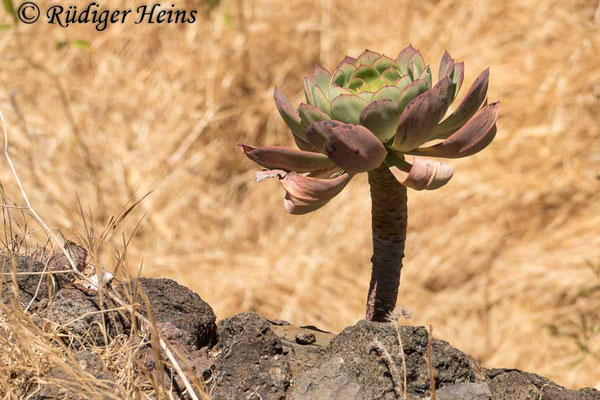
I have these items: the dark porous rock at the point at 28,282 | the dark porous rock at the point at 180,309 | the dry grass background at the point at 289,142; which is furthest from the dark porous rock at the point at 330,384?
the dry grass background at the point at 289,142

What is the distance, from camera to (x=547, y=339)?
171cm

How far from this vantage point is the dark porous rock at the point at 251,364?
0.64 meters

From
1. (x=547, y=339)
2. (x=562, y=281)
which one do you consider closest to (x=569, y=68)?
(x=562, y=281)

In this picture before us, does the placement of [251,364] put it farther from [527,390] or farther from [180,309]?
[527,390]

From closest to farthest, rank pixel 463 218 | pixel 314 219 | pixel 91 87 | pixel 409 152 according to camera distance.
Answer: pixel 409 152 < pixel 463 218 < pixel 314 219 < pixel 91 87

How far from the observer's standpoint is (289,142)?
2.10 m

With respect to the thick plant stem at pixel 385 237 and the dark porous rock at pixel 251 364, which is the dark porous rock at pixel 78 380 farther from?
the thick plant stem at pixel 385 237

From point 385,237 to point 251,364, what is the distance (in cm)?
16

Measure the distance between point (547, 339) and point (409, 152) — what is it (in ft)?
3.97

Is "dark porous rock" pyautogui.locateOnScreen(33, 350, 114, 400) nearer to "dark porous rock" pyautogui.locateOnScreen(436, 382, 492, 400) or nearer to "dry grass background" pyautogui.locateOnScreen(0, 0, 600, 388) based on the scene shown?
"dark porous rock" pyautogui.locateOnScreen(436, 382, 492, 400)

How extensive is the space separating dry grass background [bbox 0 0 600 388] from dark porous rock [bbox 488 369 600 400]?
102cm

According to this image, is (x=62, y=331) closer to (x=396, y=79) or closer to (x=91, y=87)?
(x=396, y=79)
